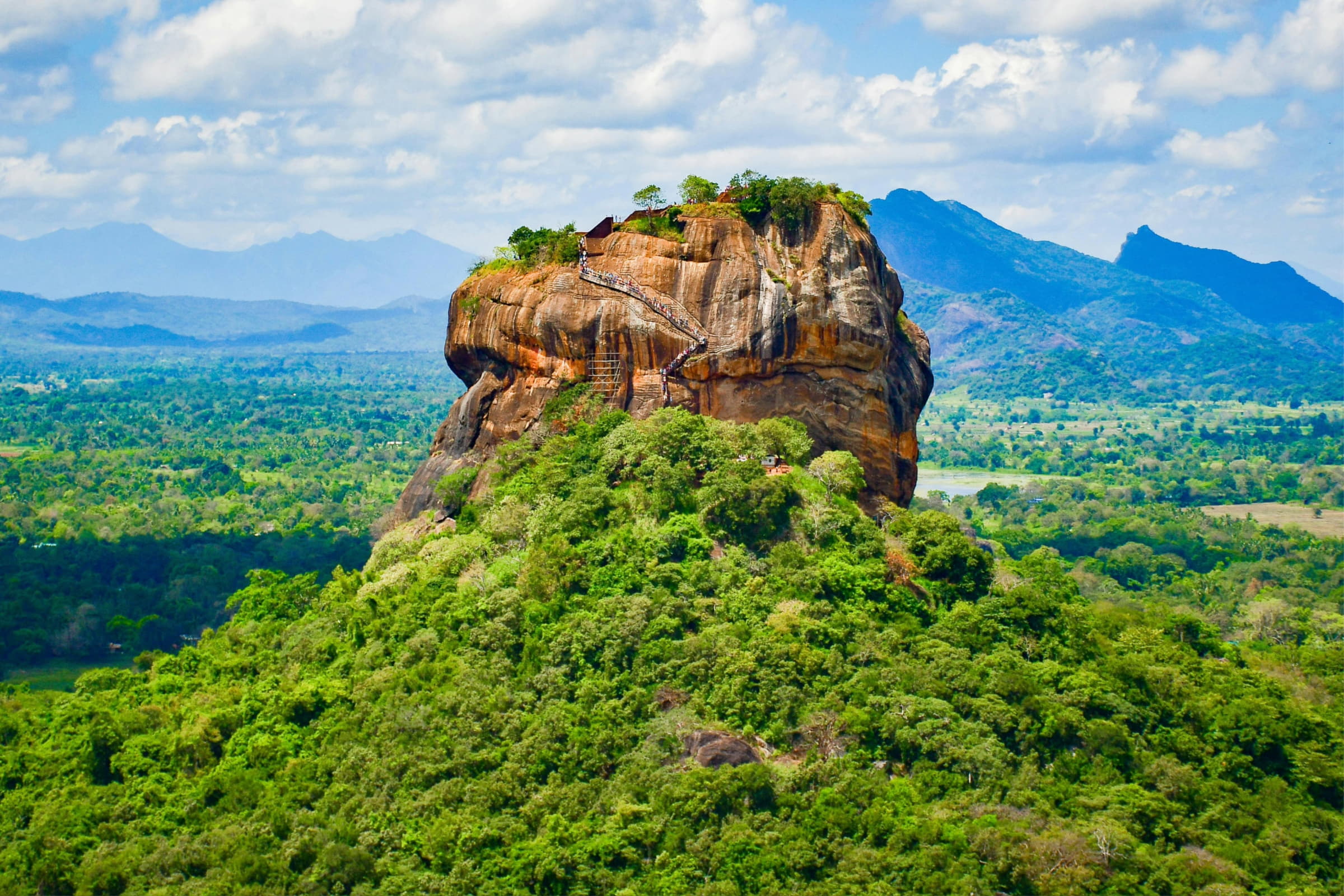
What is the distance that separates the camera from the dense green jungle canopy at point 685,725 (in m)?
25.4

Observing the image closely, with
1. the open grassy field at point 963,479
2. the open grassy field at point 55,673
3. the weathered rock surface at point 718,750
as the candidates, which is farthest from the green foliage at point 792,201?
the open grassy field at point 963,479

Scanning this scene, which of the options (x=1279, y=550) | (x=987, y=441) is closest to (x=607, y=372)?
(x=1279, y=550)

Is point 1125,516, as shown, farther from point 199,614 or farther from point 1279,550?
point 199,614

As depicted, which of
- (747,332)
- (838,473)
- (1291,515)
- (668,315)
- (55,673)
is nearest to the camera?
(838,473)

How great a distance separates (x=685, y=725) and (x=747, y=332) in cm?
1241

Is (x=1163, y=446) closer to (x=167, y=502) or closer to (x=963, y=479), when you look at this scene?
(x=963, y=479)

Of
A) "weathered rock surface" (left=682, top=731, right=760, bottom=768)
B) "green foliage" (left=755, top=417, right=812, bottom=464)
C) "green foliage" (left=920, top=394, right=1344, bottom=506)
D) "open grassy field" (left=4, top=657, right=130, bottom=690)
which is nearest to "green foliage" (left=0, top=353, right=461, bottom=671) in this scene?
"open grassy field" (left=4, top=657, right=130, bottom=690)

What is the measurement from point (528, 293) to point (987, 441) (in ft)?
363

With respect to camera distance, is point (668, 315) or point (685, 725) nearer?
point (685, 725)

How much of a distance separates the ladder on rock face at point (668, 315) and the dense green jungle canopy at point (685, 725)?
166 cm

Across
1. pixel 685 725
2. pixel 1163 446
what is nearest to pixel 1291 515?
pixel 1163 446

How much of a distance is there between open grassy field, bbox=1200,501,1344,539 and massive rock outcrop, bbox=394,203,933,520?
60.5 metres

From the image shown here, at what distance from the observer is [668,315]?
124ft

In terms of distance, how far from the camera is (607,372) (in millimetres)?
38406
